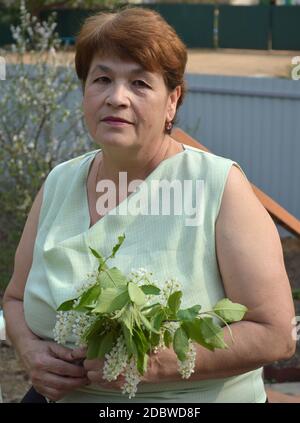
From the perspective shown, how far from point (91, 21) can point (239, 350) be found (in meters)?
0.92

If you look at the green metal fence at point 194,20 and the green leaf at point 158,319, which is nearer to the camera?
the green leaf at point 158,319

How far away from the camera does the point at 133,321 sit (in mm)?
1947

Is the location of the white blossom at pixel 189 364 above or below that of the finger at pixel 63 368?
above

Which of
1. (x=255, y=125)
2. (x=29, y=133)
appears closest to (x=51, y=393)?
(x=29, y=133)

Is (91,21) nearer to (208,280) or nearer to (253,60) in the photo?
(208,280)

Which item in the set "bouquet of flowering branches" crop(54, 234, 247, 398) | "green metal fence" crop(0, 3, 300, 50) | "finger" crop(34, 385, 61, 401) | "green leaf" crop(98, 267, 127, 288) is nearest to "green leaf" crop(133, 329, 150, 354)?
"bouquet of flowering branches" crop(54, 234, 247, 398)

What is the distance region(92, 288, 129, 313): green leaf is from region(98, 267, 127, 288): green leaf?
34 millimetres

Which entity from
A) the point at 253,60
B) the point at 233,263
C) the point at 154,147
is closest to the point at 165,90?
the point at 154,147

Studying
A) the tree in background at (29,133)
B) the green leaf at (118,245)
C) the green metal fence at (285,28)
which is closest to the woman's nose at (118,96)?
the green leaf at (118,245)

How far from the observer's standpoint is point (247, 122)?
7.20 metres

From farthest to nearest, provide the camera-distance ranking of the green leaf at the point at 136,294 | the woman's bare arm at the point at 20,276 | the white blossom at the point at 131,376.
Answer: the woman's bare arm at the point at 20,276
the white blossom at the point at 131,376
the green leaf at the point at 136,294

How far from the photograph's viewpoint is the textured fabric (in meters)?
2.20

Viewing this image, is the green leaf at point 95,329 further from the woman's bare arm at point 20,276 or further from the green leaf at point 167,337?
the woman's bare arm at point 20,276

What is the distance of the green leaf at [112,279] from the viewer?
6.53ft
